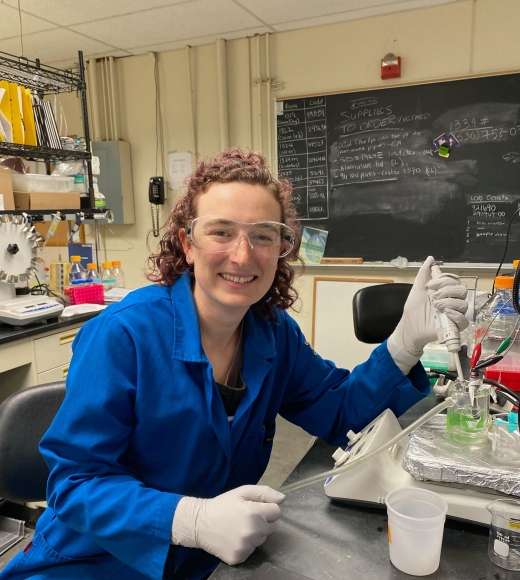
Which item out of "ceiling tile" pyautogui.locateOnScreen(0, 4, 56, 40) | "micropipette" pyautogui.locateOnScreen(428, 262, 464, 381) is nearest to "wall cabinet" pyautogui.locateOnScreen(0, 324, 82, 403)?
"micropipette" pyautogui.locateOnScreen(428, 262, 464, 381)

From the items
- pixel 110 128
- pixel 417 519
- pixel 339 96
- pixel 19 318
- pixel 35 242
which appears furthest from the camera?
pixel 110 128

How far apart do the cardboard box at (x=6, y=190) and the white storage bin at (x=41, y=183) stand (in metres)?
0.13

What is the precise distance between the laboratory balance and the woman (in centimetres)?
134

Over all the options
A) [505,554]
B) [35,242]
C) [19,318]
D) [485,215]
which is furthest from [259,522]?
[485,215]

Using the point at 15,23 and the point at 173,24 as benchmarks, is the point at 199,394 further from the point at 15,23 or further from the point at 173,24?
the point at 15,23

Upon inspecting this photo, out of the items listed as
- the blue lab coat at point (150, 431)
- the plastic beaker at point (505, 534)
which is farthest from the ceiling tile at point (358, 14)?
the plastic beaker at point (505, 534)

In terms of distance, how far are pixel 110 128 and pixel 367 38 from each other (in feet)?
7.09

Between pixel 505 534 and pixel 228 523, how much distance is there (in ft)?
1.43

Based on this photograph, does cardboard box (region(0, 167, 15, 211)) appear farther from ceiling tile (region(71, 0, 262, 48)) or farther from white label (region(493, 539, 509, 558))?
white label (region(493, 539, 509, 558))

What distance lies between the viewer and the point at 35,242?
97.6 inches

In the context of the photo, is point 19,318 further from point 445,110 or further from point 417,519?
point 445,110

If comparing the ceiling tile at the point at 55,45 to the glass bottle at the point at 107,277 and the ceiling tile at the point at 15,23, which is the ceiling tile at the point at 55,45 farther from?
the glass bottle at the point at 107,277

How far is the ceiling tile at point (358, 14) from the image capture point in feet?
9.72

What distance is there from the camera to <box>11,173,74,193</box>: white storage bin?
2652 mm
